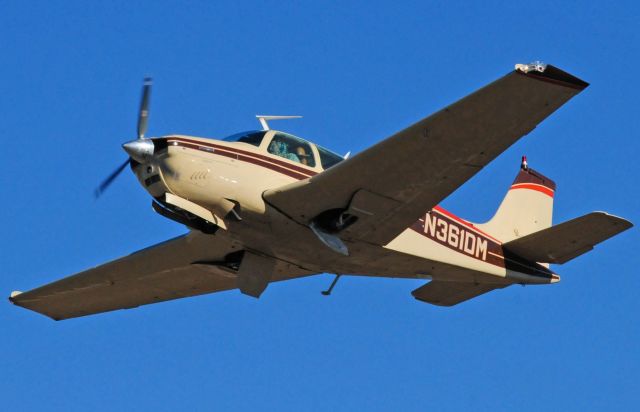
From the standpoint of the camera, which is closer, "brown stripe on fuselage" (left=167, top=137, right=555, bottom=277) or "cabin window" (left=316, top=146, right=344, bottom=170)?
"cabin window" (left=316, top=146, right=344, bottom=170)

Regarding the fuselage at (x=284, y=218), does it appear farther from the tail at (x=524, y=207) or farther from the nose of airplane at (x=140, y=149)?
the tail at (x=524, y=207)

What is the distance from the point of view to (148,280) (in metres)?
24.0

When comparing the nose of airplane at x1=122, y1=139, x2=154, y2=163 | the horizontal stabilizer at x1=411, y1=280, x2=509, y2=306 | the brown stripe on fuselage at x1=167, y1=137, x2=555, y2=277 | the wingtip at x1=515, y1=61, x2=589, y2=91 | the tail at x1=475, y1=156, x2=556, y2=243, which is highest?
the tail at x1=475, y1=156, x2=556, y2=243

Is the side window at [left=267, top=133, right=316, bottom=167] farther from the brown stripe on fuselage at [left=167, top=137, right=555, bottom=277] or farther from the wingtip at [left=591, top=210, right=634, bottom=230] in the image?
the wingtip at [left=591, top=210, right=634, bottom=230]

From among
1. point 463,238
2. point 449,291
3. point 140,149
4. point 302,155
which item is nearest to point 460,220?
point 463,238

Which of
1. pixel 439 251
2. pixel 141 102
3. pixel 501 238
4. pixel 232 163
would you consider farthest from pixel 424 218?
pixel 141 102

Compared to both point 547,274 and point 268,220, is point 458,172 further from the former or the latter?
point 547,274

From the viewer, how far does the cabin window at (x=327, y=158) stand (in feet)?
67.7

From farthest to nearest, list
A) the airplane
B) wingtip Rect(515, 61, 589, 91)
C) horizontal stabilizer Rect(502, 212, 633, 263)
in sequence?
1. horizontal stabilizer Rect(502, 212, 633, 263)
2. the airplane
3. wingtip Rect(515, 61, 589, 91)

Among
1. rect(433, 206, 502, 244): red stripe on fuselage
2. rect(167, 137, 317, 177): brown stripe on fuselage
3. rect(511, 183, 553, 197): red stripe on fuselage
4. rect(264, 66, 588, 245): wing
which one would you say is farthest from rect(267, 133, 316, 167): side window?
rect(511, 183, 553, 197): red stripe on fuselage

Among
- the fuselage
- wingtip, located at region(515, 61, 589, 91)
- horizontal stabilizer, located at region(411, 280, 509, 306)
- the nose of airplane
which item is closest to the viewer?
wingtip, located at region(515, 61, 589, 91)

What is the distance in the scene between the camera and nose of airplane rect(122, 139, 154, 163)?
63.0ft

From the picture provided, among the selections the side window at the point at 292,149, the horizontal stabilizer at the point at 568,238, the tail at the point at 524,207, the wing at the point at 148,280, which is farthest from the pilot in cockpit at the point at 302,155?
the horizontal stabilizer at the point at 568,238

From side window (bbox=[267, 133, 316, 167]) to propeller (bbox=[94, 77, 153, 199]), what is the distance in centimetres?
209
